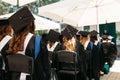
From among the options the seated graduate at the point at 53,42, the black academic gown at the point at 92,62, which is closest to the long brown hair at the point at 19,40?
the seated graduate at the point at 53,42

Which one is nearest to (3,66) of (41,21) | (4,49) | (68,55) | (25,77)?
(4,49)

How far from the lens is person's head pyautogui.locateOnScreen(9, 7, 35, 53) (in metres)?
3.74

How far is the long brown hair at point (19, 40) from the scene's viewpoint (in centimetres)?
372

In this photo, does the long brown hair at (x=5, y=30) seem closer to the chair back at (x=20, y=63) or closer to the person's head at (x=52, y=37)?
the chair back at (x=20, y=63)

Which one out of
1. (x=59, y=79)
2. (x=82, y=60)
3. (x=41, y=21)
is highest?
(x=41, y=21)

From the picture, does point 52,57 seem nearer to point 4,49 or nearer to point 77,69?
point 77,69

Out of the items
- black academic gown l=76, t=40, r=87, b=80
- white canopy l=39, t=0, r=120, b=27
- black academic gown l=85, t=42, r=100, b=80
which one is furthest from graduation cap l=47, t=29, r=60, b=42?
white canopy l=39, t=0, r=120, b=27

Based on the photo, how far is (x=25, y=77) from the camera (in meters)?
3.77

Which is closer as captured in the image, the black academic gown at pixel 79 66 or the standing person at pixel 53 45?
the black academic gown at pixel 79 66

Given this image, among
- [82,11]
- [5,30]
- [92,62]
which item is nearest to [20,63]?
[5,30]

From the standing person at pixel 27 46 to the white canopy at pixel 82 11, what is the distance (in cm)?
559

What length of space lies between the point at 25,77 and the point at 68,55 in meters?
2.17

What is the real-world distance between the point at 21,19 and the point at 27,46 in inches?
15.1

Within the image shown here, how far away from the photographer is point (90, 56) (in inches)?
319
